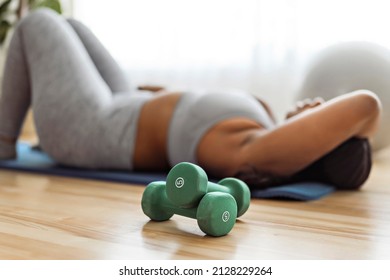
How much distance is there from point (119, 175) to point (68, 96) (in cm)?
29

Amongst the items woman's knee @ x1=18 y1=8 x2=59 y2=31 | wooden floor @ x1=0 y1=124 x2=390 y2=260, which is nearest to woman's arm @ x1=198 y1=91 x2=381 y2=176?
wooden floor @ x1=0 y1=124 x2=390 y2=260

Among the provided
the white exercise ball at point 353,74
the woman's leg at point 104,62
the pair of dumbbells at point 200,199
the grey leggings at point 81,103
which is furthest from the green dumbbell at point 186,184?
the white exercise ball at point 353,74

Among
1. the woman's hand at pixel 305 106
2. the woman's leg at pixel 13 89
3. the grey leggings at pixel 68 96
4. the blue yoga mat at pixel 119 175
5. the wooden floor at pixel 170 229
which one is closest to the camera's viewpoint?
the wooden floor at pixel 170 229

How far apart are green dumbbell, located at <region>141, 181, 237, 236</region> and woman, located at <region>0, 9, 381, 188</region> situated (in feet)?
1.27

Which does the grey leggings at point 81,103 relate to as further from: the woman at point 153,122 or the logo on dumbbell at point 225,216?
the logo on dumbbell at point 225,216

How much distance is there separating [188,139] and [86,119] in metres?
0.33

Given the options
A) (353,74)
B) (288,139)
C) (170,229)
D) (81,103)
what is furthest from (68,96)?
(353,74)

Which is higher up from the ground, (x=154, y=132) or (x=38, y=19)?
(x=38, y=19)

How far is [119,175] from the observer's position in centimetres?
153

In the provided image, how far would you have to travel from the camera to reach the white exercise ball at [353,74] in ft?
6.13

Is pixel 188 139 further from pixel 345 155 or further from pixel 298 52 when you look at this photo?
pixel 298 52

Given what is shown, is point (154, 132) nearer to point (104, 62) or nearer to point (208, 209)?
point (104, 62)

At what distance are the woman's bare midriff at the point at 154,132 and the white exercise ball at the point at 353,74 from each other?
0.63 meters

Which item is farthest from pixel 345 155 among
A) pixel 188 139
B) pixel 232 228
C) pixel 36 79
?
pixel 36 79
